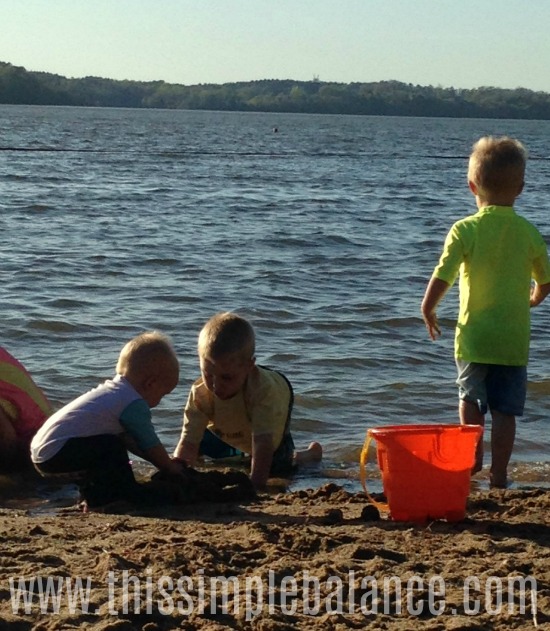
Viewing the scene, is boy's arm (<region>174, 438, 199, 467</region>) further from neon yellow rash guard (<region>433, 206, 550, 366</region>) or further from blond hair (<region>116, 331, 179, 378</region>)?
neon yellow rash guard (<region>433, 206, 550, 366</region>)

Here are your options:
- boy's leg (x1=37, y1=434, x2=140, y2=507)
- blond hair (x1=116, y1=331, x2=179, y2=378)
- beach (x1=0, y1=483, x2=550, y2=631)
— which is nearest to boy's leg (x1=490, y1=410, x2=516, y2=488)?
beach (x1=0, y1=483, x2=550, y2=631)

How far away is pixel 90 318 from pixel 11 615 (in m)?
6.08

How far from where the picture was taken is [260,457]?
17.1 feet

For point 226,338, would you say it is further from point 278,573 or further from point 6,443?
point 278,573

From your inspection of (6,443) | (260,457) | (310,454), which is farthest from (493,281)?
(6,443)

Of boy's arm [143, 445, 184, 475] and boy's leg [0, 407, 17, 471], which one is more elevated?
boy's arm [143, 445, 184, 475]

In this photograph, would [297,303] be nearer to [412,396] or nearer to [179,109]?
[412,396]

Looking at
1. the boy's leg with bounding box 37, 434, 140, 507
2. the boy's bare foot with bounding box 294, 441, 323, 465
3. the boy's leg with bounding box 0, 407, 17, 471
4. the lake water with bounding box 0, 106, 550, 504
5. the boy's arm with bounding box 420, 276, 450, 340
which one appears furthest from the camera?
the lake water with bounding box 0, 106, 550, 504

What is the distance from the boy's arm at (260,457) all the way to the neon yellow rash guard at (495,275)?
99 cm

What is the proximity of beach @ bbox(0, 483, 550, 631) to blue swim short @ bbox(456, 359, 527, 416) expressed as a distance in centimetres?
85

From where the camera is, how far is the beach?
3.13 metres

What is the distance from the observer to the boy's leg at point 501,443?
526cm

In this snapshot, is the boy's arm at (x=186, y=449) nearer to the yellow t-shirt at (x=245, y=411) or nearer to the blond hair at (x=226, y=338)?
the yellow t-shirt at (x=245, y=411)

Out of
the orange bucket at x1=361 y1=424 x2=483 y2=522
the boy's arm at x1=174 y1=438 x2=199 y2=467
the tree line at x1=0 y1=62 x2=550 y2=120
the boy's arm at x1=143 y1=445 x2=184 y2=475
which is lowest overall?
the boy's arm at x1=174 y1=438 x2=199 y2=467
